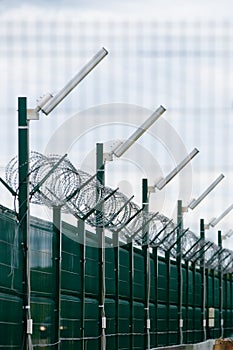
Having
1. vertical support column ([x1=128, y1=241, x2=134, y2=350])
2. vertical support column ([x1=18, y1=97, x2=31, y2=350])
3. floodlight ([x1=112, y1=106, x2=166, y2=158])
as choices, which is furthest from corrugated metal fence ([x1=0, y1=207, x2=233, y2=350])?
floodlight ([x1=112, y1=106, x2=166, y2=158])

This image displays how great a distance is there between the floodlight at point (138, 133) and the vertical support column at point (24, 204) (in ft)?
26.8

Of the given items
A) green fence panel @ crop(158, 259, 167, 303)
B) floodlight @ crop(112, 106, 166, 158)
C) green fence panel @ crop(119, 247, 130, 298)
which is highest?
floodlight @ crop(112, 106, 166, 158)

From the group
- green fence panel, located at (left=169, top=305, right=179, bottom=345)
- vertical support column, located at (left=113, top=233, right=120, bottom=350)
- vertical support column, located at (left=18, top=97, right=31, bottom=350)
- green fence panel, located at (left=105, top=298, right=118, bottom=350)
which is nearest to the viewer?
vertical support column, located at (left=18, top=97, right=31, bottom=350)

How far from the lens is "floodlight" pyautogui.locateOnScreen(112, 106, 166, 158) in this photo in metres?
35.3

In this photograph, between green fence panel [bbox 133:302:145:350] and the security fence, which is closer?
the security fence

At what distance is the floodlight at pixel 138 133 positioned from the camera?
35281 millimetres

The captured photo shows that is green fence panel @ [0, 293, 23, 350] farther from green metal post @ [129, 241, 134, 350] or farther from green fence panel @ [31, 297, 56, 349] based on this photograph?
green metal post @ [129, 241, 134, 350]

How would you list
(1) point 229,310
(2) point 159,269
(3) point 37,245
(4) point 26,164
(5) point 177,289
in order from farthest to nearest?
(1) point 229,310 < (5) point 177,289 < (2) point 159,269 < (3) point 37,245 < (4) point 26,164

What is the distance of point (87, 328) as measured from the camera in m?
34.2

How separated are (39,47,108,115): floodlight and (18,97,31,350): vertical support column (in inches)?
17.7

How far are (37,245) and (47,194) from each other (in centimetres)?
178

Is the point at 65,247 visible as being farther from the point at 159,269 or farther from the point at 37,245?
the point at 159,269

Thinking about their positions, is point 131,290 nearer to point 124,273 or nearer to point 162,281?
point 124,273

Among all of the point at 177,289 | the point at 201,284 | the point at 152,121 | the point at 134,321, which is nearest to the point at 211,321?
the point at 201,284
